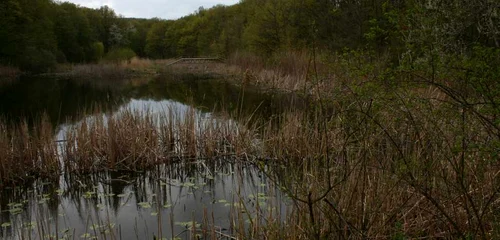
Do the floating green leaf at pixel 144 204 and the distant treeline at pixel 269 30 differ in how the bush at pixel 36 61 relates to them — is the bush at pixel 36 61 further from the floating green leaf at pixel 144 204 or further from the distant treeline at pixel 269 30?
the floating green leaf at pixel 144 204

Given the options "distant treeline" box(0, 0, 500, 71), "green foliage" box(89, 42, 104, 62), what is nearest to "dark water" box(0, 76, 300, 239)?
"distant treeline" box(0, 0, 500, 71)

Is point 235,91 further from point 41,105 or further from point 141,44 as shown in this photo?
point 141,44

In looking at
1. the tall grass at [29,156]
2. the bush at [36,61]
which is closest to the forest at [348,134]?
the tall grass at [29,156]

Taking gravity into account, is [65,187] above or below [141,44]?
below

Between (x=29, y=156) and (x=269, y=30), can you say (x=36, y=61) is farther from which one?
(x=29, y=156)

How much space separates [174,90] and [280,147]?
51.0ft

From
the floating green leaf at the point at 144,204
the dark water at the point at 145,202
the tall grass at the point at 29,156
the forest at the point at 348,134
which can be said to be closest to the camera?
the forest at the point at 348,134

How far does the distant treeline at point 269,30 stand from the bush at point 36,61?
0.28 feet

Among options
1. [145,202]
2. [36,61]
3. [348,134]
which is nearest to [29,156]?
[145,202]

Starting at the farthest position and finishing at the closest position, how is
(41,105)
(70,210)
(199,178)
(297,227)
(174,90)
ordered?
(174,90)
(41,105)
(199,178)
(70,210)
(297,227)

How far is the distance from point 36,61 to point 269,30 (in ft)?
67.7

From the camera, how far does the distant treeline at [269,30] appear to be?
4961 mm

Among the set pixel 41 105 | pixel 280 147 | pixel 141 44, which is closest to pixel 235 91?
pixel 41 105

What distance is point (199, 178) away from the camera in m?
6.32
